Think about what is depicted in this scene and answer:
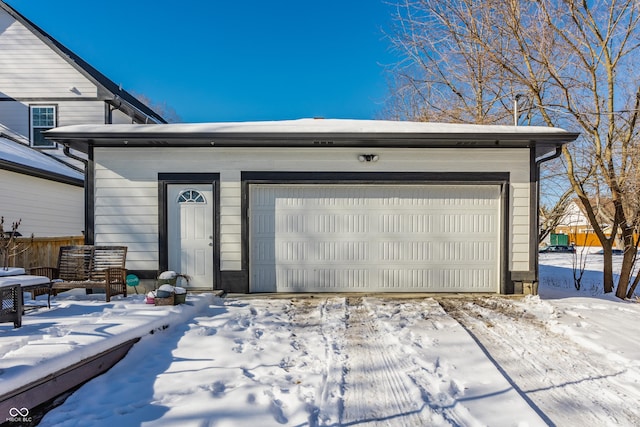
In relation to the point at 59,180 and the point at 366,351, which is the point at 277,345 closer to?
the point at 366,351

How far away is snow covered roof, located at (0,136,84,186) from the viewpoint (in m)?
8.08

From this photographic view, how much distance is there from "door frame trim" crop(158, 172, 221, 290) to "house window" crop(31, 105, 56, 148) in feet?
23.6

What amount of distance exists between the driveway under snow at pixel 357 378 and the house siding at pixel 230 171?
A: 1971 millimetres

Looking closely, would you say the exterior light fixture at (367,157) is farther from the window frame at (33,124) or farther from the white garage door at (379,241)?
the window frame at (33,124)

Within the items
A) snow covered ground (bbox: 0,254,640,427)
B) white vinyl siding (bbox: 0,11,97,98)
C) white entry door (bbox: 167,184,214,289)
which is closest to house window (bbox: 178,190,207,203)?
white entry door (bbox: 167,184,214,289)

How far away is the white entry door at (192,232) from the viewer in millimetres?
6039

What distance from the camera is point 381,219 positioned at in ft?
20.2

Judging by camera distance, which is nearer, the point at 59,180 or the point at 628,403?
the point at 628,403

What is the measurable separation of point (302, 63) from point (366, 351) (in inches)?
477

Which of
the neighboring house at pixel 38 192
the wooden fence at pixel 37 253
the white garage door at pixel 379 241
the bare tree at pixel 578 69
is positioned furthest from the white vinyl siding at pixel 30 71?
the bare tree at pixel 578 69

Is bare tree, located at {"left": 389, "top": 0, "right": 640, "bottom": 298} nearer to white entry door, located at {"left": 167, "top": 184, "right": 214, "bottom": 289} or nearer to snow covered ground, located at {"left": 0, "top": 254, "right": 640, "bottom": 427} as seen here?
snow covered ground, located at {"left": 0, "top": 254, "right": 640, "bottom": 427}

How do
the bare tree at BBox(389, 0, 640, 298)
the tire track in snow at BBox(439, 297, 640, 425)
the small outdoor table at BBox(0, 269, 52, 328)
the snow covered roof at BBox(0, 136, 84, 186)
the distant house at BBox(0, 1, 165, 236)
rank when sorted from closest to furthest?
1. the tire track in snow at BBox(439, 297, 640, 425)
2. the small outdoor table at BBox(0, 269, 52, 328)
3. the bare tree at BBox(389, 0, 640, 298)
4. the snow covered roof at BBox(0, 136, 84, 186)
5. the distant house at BBox(0, 1, 165, 236)

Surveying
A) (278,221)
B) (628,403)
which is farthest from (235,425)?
(278,221)

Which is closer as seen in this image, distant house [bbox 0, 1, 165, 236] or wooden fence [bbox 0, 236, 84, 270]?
wooden fence [bbox 0, 236, 84, 270]
